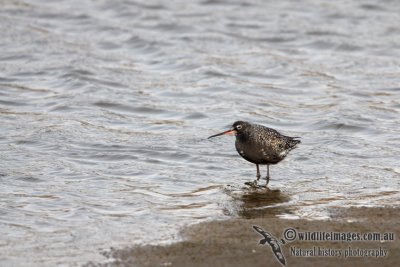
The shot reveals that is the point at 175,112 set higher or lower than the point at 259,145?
lower

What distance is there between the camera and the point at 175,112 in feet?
50.8

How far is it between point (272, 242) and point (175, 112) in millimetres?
7257

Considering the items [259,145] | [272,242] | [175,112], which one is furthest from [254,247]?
[175,112]

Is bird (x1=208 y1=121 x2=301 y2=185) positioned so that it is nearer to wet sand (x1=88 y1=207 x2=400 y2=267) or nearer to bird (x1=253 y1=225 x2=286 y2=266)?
wet sand (x1=88 y1=207 x2=400 y2=267)

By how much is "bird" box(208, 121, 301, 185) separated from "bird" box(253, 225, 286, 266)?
2.92 m

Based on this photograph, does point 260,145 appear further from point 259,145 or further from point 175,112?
point 175,112

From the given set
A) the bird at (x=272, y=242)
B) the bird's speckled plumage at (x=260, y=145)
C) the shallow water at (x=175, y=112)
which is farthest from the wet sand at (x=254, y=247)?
the bird's speckled plumage at (x=260, y=145)

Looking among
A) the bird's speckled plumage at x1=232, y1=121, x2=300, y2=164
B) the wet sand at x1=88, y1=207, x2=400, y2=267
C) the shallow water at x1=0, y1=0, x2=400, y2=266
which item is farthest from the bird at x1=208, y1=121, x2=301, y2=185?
the wet sand at x1=88, y1=207, x2=400, y2=267

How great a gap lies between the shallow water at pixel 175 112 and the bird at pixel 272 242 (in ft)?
3.12

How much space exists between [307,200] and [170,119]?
4.95 m

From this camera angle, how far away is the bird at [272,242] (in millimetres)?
8137

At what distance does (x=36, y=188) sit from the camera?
36.5ft

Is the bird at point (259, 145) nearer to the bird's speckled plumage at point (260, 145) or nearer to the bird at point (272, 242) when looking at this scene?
the bird's speckled plumage at point (260, 145)

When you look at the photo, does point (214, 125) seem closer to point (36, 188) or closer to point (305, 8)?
point (36, 188)
